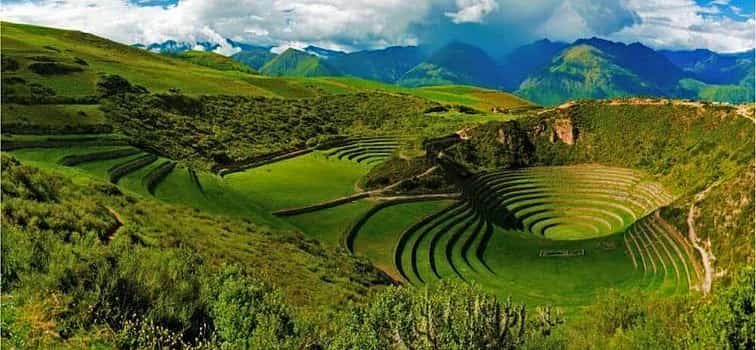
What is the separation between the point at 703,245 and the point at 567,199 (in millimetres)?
25682

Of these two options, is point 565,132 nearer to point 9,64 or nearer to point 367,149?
point 367,149

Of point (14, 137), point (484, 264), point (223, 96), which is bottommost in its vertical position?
point (484, 264)

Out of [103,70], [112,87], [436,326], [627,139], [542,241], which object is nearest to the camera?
[436,326]

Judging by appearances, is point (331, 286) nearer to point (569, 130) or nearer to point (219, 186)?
point (219, 186)

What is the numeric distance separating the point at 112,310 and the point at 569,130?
9175cm

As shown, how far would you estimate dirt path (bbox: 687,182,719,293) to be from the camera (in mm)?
44884

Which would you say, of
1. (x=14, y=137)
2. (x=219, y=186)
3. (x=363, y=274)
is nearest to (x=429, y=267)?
(x=363, y=274)

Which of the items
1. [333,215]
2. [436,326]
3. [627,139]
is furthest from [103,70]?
[436,326]

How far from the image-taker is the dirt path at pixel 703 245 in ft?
147

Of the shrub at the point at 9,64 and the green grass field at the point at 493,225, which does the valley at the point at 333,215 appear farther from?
the shrub at the point at 9,64

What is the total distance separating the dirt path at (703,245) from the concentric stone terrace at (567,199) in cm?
930

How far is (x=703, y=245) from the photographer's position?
50000 millimetres

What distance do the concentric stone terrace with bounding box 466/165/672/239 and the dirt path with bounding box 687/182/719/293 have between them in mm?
9297

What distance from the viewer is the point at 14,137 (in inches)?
1976
